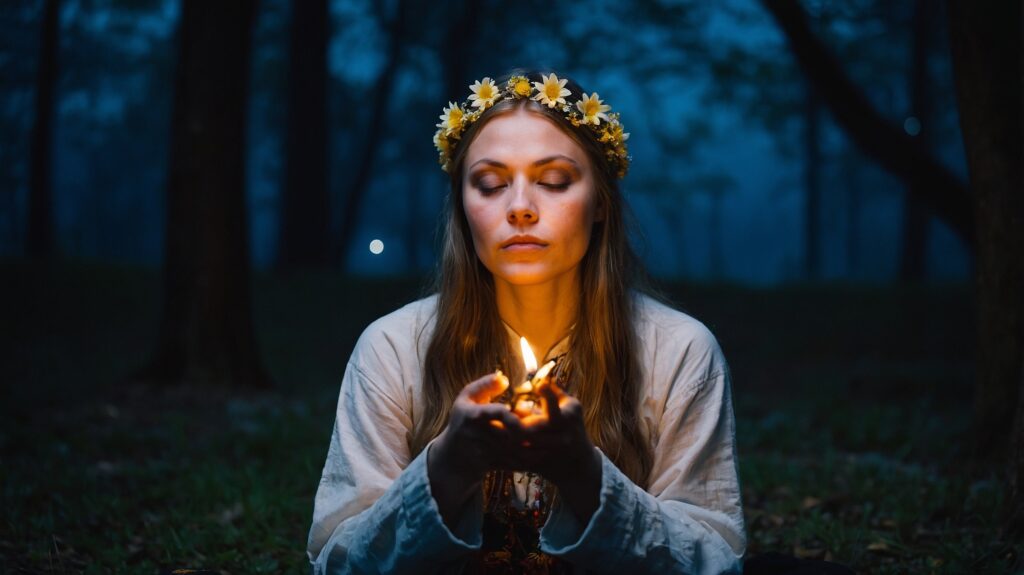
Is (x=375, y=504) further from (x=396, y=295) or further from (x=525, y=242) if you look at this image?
(x=396, y=295)

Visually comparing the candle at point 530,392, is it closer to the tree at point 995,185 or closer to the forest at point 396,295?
the forest at point 396,295

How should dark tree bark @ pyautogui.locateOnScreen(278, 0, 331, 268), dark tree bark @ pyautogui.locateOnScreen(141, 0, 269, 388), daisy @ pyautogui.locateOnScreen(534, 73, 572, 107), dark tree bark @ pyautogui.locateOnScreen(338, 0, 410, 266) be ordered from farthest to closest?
dark tree bark @ pyautogui.locateOnScreen(338, 0, 410, 266) < dark tree bark @ pyautogui.locateOnScreen(278, 0, 331, 268) < dark tree bark @ pyautogui.locateOnScreen(141, 0, 269, 388) < daisy @ pyautogui.locateOnScreen(534, 73, 572, 107)

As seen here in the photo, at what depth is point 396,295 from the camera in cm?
1554

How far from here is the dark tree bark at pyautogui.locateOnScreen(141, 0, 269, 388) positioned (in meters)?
8.80

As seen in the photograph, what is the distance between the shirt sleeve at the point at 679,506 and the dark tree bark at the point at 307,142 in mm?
15436

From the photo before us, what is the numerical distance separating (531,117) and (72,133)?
37920mm

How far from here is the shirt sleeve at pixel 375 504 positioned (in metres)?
2.32

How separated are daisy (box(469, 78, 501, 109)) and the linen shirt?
659 millimetres

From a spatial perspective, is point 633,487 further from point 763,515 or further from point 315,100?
point 315,100

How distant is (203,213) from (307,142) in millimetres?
9147

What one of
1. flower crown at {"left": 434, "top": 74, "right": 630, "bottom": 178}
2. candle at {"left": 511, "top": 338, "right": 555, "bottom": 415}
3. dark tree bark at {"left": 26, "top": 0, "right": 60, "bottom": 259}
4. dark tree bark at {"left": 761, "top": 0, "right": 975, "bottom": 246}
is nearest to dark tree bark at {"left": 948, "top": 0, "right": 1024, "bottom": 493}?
flower crown at {"left": 434, "top": 74, "right": 630, "bottom": 178}

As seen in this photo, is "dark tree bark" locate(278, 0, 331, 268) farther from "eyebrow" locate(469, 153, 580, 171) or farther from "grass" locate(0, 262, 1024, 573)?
"eyebrow" locate(469, 153, 580, 171)

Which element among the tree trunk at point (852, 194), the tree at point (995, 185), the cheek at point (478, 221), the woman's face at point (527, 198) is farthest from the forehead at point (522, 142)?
the tree trunk at point (852, 194)

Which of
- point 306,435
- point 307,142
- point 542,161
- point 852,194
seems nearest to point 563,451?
point 542,161
